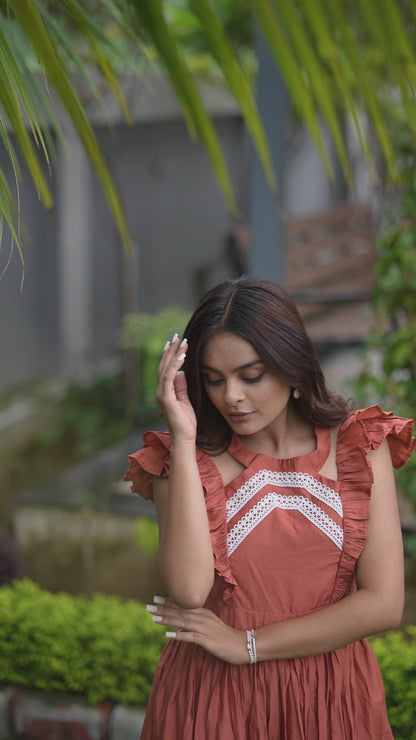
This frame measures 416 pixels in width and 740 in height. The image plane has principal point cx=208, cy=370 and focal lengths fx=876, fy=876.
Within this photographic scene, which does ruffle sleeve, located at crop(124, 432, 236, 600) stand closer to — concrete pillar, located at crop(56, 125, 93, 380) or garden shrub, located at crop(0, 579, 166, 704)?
garden shrub, located at crop(0, 579, 166, 704)

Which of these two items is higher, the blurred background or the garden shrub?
the blurred background

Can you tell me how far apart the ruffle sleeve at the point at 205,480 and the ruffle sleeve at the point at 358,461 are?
237 millimetres

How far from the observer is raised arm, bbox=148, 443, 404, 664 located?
5.53ft

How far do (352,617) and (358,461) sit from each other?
0.31 meters

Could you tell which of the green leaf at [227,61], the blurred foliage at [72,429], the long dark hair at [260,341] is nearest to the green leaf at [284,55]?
the green leaf at [227,61]

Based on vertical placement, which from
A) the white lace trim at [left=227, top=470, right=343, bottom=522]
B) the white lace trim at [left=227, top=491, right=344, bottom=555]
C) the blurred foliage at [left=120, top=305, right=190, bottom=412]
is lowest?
the white lace trim at [left=227, top=491, right=344, bottom=555]

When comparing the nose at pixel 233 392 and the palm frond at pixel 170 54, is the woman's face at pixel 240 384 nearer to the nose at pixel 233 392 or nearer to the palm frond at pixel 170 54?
the nose at pixel 233 392

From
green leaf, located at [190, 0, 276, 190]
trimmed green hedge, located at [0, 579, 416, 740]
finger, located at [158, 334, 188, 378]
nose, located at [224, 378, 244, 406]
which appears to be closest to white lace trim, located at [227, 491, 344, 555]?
nose, located at [224, 378, 244, 406]

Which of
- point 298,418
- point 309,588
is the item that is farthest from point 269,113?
point 309,588

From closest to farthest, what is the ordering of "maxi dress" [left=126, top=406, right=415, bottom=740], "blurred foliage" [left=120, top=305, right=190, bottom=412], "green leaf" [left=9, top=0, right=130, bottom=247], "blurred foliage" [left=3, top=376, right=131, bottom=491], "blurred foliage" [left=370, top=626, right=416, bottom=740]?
"green leaf" [left=9, top=0, right=130, bottom=247] → "maxi dress" [left=126, top=406, right=415, bottom=740] → "blurred foliage" [left=370, top=626, right=416, bottom=740] → "blurred foliage" [left=120, top=305, right=190, bottom=412] → "blurred foliage" [left=3, top=376, right=131, bottom=491]

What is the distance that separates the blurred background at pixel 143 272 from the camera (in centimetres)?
419

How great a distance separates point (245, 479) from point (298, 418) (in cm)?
19

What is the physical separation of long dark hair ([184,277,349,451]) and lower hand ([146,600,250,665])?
34 centimetres

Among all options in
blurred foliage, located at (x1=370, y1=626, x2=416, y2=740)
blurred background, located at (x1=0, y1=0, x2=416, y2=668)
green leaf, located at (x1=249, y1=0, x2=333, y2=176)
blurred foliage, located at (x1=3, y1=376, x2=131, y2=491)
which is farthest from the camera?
blurred foliage, located at (x1=3, y1=376, x2=131, y2=491)
